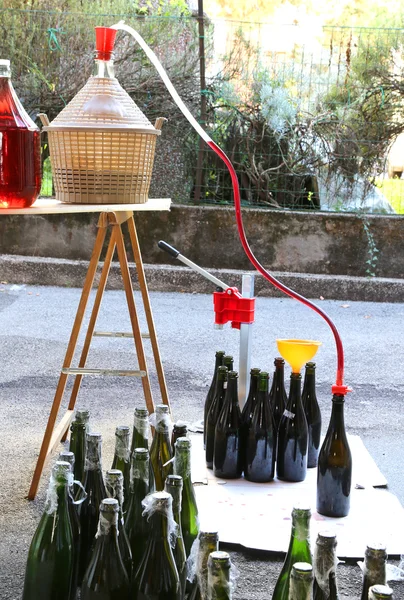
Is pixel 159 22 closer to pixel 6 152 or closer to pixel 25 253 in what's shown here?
pixel 25 253

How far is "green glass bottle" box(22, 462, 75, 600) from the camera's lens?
193 centimetres

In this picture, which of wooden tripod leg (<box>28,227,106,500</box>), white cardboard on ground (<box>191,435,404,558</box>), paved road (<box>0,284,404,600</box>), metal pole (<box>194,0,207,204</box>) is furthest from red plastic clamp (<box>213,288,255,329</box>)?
metal pole (<box>194,0,207,204</box>)

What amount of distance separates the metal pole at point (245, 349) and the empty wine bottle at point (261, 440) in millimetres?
189

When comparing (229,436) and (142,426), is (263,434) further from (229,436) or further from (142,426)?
(142,426)

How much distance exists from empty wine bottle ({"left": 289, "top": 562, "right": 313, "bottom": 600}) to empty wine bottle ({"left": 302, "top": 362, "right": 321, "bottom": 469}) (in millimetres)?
1636

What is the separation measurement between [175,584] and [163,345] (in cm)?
384

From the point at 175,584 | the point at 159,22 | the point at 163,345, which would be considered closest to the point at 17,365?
the point at 163,345

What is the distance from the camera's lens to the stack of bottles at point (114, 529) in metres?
1.76

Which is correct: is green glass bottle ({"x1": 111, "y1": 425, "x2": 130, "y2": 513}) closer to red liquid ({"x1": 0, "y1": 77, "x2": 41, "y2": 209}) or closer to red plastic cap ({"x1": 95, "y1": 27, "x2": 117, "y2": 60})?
red liquid ({"x1": 0, "y1": 77, "x2": 41, "y2": 209})

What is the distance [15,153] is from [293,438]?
1461 mm

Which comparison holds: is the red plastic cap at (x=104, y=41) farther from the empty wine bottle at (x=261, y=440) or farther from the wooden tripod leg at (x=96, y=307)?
the empty wine bottle at (x=261, y=440)

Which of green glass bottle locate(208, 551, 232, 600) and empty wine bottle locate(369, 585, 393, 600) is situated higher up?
empty wine bottle locate(369, 585, 393, 600)

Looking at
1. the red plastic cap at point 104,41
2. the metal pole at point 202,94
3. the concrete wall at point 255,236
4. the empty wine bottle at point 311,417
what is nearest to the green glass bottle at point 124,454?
the empty wine bottle at point 311,417

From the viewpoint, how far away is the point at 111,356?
5238 mm
